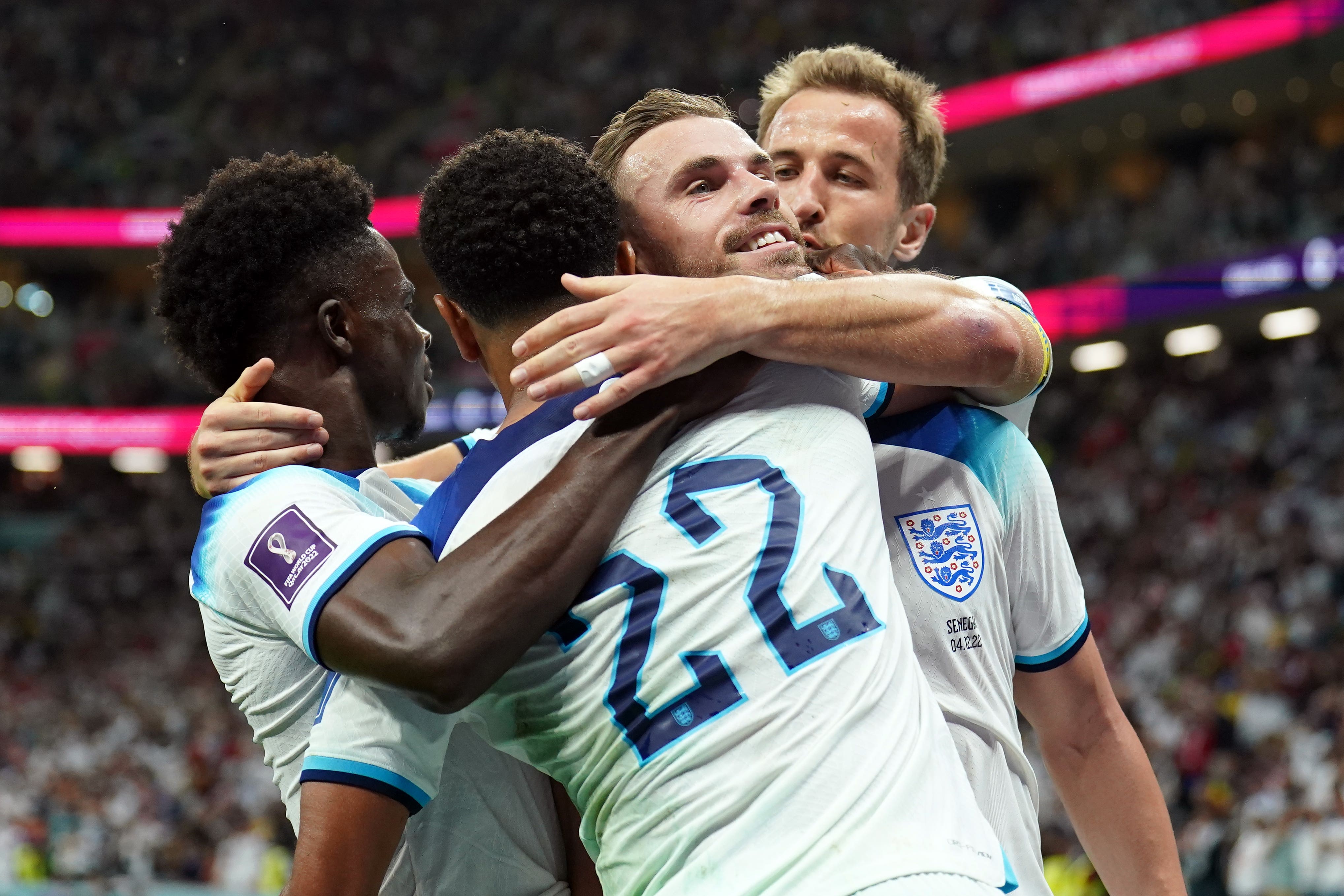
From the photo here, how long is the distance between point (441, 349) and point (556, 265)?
23.9m

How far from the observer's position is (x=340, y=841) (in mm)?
2328

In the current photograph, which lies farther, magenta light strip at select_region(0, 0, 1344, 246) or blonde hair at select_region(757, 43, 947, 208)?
magenta light strip at select_region(0, 0, 1344, 246)

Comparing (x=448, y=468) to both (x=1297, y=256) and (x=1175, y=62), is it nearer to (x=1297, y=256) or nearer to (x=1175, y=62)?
(x=1297, y=256)

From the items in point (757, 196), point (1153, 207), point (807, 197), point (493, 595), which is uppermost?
point (757, 196)

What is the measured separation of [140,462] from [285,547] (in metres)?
26.9

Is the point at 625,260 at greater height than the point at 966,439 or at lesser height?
greater

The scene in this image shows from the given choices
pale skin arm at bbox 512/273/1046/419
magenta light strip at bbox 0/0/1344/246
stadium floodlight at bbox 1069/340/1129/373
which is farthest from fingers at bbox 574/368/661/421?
stadium floodlight at bbox 1069/340/1129/373

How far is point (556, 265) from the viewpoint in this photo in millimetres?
2555

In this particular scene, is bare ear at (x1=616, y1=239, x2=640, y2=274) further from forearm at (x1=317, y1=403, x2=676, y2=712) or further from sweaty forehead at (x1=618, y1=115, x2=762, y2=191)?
forearm at (x1=317, y1=403, x2=676, y2=712)

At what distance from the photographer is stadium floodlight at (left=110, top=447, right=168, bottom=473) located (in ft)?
88.1

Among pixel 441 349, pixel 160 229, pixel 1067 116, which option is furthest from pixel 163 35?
pixel 1067 116

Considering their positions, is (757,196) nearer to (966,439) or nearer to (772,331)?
(772,331)

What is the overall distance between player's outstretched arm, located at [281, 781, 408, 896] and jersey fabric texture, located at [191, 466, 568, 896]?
28mm

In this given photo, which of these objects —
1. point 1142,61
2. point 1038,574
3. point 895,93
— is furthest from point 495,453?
point 1142,61
